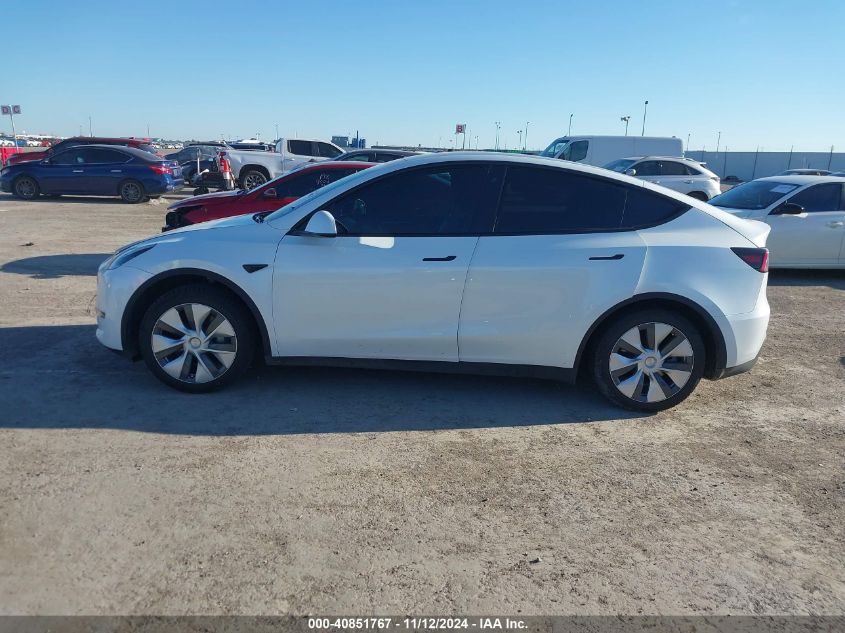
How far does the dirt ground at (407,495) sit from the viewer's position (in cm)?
269

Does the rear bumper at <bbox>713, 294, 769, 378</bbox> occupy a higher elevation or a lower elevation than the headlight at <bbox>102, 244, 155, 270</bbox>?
lower

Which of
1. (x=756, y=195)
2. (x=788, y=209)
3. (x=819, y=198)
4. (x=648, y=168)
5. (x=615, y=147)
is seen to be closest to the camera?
(x=788, y=209)

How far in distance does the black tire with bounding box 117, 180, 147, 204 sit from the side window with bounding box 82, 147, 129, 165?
676 millimetres

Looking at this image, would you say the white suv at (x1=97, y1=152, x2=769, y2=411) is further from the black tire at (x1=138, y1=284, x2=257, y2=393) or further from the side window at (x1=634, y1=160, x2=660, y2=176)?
the side window at (x1=634, y1=160, x2=660, y2=176)

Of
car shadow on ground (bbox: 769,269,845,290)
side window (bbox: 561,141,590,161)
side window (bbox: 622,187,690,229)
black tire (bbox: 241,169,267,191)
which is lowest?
car shadow on ground (bbox: 769,269,845,290)

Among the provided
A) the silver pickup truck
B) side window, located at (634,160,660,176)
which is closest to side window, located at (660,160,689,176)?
side window, located at (634,160,660,176)

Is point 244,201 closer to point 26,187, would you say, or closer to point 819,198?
point 819,198

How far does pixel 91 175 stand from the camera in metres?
18.0

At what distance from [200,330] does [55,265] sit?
582cm

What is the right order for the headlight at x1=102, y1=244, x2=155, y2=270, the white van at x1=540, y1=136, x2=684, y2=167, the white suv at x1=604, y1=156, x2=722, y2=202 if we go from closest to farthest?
the headlight at x1=102, y1=244, x2=155, y2=270, the white suv at x1=604, y1=156, x2=722, y2=202, the white van at x1=540, y1=136, x2=684, y2=167

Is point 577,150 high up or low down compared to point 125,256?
up

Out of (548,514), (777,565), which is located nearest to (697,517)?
(777,565)

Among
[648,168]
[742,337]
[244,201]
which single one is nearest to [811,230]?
[742,337]

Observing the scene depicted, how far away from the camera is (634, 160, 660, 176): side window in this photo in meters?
17.8
